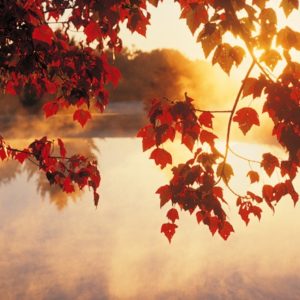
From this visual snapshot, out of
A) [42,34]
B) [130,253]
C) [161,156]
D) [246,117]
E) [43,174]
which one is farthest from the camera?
[43,174]

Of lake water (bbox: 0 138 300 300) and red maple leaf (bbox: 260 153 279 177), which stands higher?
red maple leaf (bbox: 260 153 279 177)

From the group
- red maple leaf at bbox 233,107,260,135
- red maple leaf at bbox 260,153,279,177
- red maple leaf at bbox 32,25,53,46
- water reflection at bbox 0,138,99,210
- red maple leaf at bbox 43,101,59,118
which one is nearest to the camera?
red maple leaf at bbox 32,25,53,46

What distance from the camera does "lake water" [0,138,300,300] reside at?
5.28 metres

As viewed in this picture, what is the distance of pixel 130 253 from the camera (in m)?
6.38

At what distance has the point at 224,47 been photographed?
7.48 feet

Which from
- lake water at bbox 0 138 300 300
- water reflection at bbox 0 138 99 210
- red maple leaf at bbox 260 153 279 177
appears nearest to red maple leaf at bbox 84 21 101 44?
red maple leaf at bbox 260 153 279 177

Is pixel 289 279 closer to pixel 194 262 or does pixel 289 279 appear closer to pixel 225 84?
pixel 194 262

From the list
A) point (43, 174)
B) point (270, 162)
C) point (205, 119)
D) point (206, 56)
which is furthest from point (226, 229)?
point (43, 174)

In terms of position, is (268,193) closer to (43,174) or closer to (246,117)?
(246,117)

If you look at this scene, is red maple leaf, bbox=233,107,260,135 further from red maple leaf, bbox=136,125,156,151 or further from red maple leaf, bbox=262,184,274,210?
red maple leaf, bbox=262,184,274,210

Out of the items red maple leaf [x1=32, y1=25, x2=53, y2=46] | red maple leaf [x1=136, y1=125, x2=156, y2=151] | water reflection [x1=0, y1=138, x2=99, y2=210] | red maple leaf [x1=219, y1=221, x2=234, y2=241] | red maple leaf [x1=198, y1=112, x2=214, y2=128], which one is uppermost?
red maple leaf [x1=32, y1=25, x2=53, y2=46]

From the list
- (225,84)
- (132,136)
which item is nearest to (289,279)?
(132,136)

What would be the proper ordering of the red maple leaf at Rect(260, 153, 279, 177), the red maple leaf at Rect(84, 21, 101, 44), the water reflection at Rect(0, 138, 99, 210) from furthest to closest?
1. the water reflection at Rect(0, 138, 99, 210)
2. the red maple leaf at Rect(260, 153, 279, 177)
3. the red maple leaf at Rect(84, 21, 101, 44)

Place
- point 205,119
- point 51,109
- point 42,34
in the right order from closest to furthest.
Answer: point 42,34, point 205,119, point 51,109
